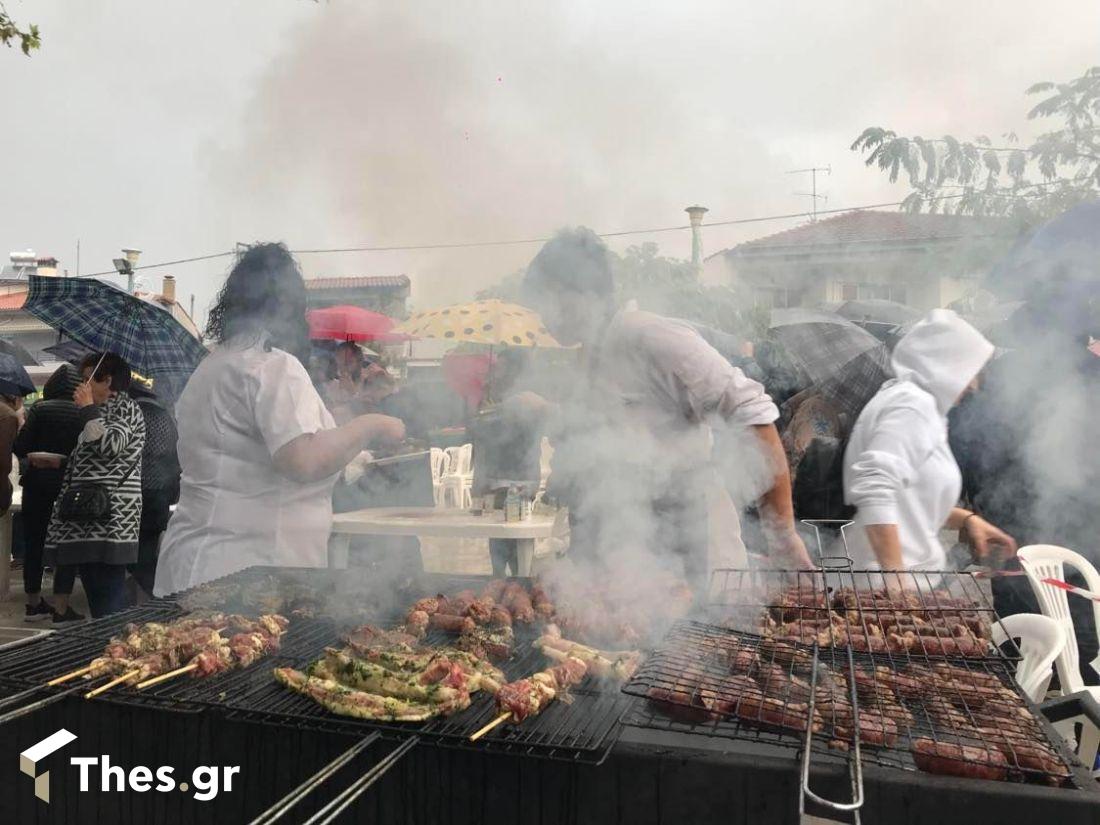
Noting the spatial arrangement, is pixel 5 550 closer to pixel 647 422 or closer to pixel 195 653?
pixel 195 653

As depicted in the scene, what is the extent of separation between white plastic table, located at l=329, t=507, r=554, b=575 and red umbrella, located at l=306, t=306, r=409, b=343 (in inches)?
57.5

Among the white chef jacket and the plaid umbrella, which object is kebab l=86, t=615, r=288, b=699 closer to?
the white chef jacket

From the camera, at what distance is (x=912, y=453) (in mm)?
3664

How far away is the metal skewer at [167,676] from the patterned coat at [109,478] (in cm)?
318

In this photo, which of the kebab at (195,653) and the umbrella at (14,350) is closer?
the kebab at (195,653)

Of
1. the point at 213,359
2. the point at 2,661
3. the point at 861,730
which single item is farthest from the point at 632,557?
the point at 2,661

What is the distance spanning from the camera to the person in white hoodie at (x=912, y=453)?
358 centimetres

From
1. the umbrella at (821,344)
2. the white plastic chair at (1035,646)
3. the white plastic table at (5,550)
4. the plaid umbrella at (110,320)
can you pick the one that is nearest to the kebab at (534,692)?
the white plastic chair at (1035,646)

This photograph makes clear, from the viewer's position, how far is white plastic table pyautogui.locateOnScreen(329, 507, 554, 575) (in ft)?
18.0

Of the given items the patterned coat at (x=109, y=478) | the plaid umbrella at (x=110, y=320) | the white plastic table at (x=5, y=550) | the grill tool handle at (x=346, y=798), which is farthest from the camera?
the white plastic table at (x=5, y=550)

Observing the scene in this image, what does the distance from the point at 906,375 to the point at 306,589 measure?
9.66ft

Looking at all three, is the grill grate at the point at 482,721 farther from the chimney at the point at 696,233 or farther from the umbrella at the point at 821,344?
the umbrella at the point at 821,344

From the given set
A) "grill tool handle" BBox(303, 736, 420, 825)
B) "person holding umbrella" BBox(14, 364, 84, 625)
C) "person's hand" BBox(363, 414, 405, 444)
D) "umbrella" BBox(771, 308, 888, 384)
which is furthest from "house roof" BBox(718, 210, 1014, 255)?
"person holding umbrella" BBox(14, 364, 84, 625)

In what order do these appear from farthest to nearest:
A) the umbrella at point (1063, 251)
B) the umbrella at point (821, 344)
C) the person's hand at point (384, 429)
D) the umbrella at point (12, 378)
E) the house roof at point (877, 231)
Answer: the umbrella at point (12, 378) → the umbrella at point (821, 344) → the house roof at point (877, 231) → the umbrella at point (1063, 251) → the person's hand at point (384, 429)
